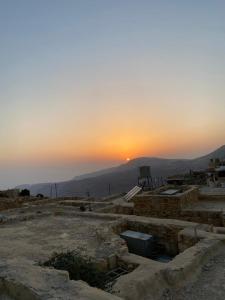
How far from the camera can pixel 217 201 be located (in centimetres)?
1900

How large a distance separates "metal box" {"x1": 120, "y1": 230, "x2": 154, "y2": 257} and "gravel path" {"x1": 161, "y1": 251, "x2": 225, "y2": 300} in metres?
2.83

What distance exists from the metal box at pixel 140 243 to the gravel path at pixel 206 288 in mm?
2834

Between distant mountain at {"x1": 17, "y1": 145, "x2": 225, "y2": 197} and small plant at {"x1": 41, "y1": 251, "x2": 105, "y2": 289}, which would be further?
distant mountain at {"x1": 17, "y1": 145, "x2": 225, "y2": 197}

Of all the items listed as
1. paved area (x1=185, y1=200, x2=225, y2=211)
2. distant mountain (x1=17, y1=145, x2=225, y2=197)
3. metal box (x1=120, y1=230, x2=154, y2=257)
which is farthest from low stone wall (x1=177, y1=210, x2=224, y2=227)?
distant mountain (x1=17, y1=145, x2=225, y2=197)

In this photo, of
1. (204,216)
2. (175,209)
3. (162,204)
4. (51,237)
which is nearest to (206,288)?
(51,237)

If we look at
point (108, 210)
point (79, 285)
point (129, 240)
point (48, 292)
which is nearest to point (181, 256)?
point (129, 240)

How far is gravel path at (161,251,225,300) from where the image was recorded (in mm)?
7398

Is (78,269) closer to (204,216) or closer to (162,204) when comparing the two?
(204,216)

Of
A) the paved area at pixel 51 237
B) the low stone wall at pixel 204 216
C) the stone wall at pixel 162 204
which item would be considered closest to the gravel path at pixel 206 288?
the paved area at pixel 51 237

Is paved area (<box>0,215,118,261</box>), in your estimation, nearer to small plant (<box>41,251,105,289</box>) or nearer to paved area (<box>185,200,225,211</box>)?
small plant (<box>41,251,105,289</box>)

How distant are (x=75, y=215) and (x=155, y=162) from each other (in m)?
173

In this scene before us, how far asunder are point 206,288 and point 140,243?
13.0 feet

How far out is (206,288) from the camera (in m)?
7.76

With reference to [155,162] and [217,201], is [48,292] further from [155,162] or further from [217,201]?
[155,162]
